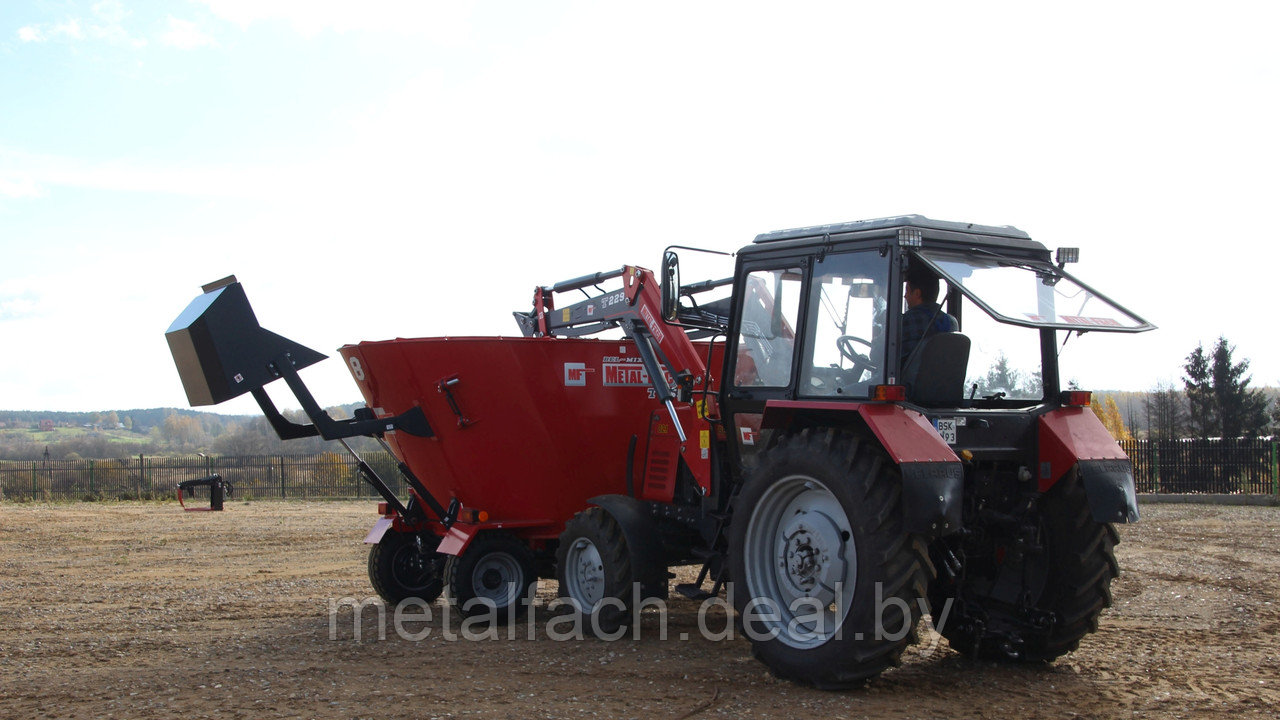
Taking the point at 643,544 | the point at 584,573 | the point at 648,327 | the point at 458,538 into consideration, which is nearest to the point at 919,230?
the point at 648,327

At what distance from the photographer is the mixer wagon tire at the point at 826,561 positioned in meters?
5.17

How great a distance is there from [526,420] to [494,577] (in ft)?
4.42

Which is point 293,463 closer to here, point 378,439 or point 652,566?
point 378,439

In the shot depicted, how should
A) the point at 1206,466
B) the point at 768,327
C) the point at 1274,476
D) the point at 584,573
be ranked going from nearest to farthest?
the point at 768,327, the point at 584,573, the point at 1274,476, the point at 1206,466

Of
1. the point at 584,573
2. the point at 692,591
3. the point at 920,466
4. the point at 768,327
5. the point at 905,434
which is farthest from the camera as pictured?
the point at 584,573

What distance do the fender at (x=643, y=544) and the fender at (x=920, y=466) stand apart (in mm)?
2342

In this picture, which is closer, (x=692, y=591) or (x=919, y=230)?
(x=919, y=230)

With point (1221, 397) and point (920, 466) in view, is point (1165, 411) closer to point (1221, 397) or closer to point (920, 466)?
point (1221, 397)

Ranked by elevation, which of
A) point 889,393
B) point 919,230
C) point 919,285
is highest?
point 919,230

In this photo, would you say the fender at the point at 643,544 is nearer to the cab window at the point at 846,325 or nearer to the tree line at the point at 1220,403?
the cab window at the point at 846,325

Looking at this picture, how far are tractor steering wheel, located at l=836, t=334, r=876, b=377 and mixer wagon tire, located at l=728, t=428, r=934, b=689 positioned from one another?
15.4 inches

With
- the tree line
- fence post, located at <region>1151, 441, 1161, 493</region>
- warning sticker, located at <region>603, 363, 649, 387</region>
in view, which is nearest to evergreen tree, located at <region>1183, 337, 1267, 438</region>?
the tree line

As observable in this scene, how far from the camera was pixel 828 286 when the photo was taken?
6.06m

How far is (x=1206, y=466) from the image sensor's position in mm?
22766
